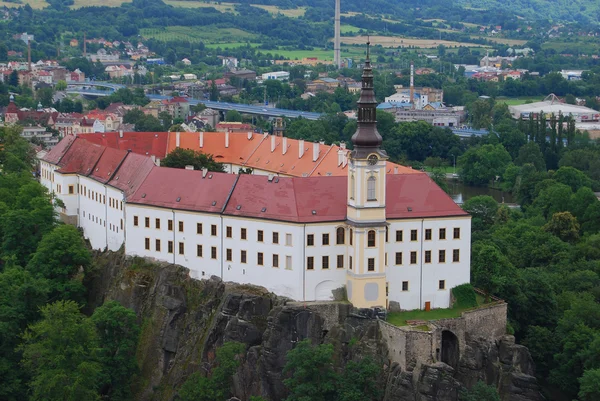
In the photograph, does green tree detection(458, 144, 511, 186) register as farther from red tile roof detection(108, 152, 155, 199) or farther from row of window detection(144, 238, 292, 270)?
row of window detection(144, 238, 292, 270)

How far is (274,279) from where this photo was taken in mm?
79938

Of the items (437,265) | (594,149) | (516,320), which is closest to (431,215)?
(437,265)

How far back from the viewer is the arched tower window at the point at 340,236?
79.3 m

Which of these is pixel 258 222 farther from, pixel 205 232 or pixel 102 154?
pixel 102 154

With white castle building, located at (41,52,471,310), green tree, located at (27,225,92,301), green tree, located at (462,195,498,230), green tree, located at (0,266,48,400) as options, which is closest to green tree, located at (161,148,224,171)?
green tree, located at (27,225,92,301)

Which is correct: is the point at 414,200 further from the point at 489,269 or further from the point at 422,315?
the point at 489,269

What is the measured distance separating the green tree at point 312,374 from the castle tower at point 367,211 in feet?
15.9

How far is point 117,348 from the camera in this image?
8212 centimetres

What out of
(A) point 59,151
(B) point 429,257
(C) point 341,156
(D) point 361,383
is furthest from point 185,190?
(A) point 59,151

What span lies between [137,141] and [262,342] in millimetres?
38821

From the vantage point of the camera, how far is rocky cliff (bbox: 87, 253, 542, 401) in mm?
75806

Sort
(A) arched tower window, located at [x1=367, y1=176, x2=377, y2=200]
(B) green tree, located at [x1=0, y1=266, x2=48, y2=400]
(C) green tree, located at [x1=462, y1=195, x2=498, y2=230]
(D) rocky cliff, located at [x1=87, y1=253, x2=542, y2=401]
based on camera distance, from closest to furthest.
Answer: (D) rocky cliff, located at [x1=87, y1=253, x2=542, y2=401]
(A) arched tower window, located at [x1=367, y1=176, x2=377, y2=200]
(B) green tree, located at [x1=0, y1=266, x2=48, y2=400]
(C) green tree, located at [x1=462, y1=195, x2=498, y2=230]

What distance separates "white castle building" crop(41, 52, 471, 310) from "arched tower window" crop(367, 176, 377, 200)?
60 mm

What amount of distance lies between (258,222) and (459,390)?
16.2 m
